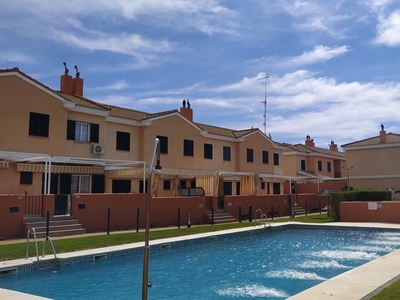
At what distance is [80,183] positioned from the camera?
30328 millimetres

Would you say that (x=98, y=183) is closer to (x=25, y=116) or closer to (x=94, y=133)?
(x=94, y=133)

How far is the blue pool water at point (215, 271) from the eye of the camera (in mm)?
A: 12766

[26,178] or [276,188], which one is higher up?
[26,178]

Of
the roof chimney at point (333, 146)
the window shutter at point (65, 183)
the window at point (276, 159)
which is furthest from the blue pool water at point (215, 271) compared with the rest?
the roof chimney at point (333, 146)

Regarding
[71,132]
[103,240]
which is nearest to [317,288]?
[103,240]

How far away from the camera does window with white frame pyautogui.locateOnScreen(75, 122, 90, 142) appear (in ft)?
98.8

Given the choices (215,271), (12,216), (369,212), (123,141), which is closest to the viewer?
(215,271)

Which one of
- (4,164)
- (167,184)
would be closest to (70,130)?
(4,164)

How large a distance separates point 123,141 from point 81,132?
4107 mm

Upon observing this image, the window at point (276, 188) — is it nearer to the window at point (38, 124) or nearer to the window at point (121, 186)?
the window at point (121, 186)

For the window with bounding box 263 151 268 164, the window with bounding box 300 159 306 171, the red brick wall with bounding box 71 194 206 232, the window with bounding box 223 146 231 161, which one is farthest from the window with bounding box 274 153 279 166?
the red brick wall with bounding box 71 194 206 232

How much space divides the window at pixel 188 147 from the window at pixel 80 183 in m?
10.5

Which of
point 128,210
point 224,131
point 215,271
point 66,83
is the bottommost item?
point 215,271

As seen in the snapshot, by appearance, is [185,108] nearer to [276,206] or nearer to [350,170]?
[276,206]
